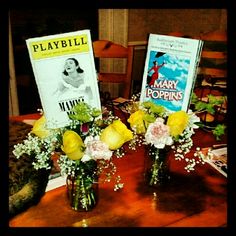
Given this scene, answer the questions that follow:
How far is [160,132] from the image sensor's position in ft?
2.68

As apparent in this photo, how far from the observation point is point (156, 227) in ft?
2.65

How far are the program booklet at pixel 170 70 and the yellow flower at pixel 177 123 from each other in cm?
10

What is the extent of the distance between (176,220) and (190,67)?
0.44m

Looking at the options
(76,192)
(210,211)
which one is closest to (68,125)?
(76,192)

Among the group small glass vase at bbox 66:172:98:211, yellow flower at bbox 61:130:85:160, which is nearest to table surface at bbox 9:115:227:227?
small glass vase at bbox 66:172:98:211

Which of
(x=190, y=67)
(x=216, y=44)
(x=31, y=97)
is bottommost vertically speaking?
(x=31, y=97)

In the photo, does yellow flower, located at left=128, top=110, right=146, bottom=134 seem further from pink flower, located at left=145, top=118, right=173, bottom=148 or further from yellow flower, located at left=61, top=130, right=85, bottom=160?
yellow flower, located at left=61, top=130, right=85, bottom=160

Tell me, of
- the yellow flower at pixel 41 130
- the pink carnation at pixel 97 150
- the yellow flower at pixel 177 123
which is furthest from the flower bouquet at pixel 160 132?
the yellow flower at pixel 41 130

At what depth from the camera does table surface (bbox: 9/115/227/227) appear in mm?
819

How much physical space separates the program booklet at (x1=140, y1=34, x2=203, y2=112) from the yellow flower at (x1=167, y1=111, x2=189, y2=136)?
10cm

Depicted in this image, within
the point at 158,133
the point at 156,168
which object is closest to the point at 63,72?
the point at 158,133

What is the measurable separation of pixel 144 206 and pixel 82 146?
27 centimetres

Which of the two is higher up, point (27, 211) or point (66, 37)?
point (66, 37)

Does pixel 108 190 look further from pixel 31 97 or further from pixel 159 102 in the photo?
pixel 31 97
